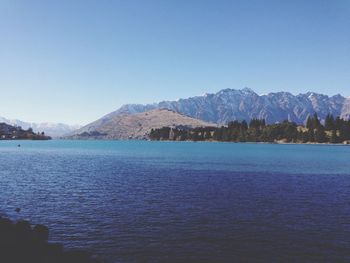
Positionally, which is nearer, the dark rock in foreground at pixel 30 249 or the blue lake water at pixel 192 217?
the dark rock in foreground at pixel 30 249

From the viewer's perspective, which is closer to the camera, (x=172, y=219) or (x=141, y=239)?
(x=141, y=239)

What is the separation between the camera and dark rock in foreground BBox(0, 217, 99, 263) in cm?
2720

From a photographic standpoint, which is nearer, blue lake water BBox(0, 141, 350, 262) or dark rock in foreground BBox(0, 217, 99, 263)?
dark rock in foreground BBox(0, 217, 99, 263)

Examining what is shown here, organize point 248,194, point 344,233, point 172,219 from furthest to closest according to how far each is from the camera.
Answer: point 248,194 → point 172,219 → point 344,233

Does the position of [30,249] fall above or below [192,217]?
above

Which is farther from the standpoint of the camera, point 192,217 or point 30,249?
point 192,217

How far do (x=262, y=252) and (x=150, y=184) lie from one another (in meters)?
44.8

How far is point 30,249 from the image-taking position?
29.6 m

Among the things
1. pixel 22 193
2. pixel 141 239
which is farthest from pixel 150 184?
pixel 141 239

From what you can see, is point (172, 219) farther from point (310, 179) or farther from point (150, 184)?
point (310, 179)

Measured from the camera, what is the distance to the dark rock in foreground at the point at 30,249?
27203 mm

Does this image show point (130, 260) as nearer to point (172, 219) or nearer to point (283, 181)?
point (172, 219)

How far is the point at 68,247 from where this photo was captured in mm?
35125

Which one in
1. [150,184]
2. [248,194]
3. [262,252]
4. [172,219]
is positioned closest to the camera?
[262,252]
